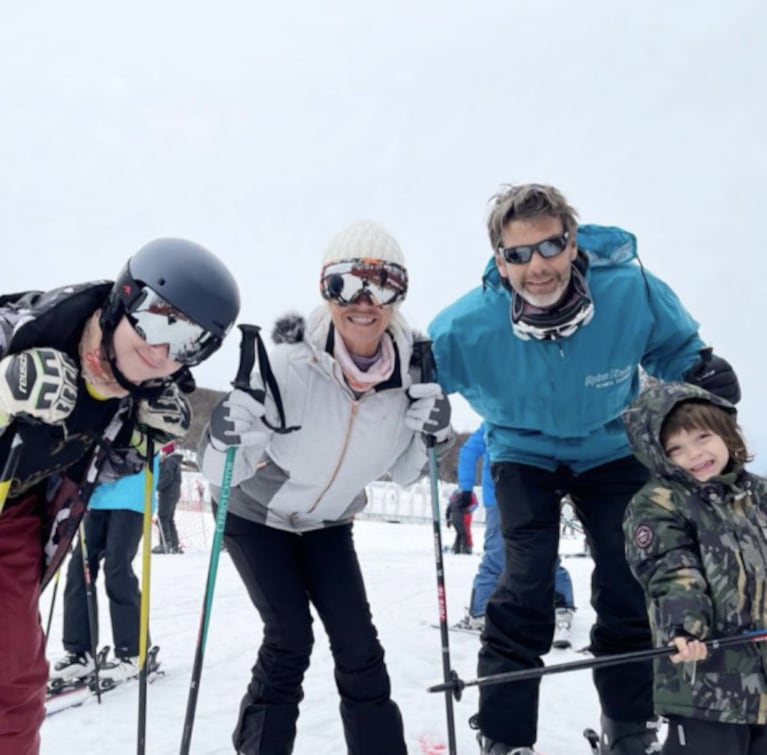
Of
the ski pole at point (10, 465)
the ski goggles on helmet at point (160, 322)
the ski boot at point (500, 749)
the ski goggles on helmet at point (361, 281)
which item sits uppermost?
the ski goggles on helmet at point (361, 281)

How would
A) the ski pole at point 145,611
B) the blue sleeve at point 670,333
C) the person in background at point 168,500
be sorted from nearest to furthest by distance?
the ski pole at point 145,611
the blue sleeve at point 670,333
the person in background at point 168,500

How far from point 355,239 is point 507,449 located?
44.8 inches

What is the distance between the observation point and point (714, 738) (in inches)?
88.2

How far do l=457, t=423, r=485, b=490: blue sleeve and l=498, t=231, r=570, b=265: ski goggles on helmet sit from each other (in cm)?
459

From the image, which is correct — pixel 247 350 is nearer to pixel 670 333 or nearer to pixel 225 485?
pixel 225 485

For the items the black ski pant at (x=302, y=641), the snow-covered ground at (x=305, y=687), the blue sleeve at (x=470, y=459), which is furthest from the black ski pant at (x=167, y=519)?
the black ski pant at (x=302, y=641)

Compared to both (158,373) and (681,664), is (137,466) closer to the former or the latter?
(158,373)

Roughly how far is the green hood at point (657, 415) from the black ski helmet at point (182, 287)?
152 cm

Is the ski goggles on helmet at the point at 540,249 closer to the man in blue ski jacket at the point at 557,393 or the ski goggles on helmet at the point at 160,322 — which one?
the man in blue ski jacket at the point at 557,393

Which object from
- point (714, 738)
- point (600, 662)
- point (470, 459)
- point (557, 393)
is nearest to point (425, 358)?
point (557, 393)

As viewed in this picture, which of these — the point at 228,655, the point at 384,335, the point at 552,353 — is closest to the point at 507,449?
the point at 552,353

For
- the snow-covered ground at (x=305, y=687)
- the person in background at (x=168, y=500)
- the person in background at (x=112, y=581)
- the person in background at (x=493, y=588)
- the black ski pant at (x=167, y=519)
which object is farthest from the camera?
the black ski pant at (x=167, y=519)

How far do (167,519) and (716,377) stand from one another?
1210 centimetres

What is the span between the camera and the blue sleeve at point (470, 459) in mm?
7312
